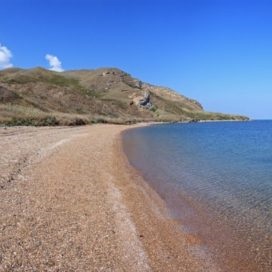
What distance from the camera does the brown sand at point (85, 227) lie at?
8.68 metres

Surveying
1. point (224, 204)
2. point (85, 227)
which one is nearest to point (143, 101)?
point (224, 204)

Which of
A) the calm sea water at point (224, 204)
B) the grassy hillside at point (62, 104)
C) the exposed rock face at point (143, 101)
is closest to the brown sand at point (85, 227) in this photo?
the calm sea water at point (224, 204)

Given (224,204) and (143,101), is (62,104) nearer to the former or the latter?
(143,101)

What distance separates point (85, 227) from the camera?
1091 cm

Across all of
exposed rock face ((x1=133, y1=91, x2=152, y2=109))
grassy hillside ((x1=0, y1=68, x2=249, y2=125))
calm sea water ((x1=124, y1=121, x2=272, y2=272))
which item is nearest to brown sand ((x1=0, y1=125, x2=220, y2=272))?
calm sea water ((x1=124, y1=121, x2=272, y2=272))

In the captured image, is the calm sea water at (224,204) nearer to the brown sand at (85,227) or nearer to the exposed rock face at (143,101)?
the brown sand at (85,227)

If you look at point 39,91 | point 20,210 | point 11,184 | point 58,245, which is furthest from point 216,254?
point 39,91

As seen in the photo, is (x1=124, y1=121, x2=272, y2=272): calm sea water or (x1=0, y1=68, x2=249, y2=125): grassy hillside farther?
(x1=0, y1=68, x2=249, y2=125): grassy hillside

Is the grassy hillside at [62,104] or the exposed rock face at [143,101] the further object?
the exposed rock face at [143,101]

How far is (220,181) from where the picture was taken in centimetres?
2038

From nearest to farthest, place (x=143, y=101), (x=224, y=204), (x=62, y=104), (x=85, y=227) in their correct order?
(x=85, y=227) → (x=224, y=204) → (x=62, y=104) → (x=143, y=101)

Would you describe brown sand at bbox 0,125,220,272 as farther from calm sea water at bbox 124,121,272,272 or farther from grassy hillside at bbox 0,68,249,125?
grassy hillside at bbox 0,68,249,125

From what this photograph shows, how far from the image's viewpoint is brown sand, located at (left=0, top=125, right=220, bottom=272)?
868cm

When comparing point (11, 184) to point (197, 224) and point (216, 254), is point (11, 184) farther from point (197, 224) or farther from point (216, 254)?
point (216, 254)
